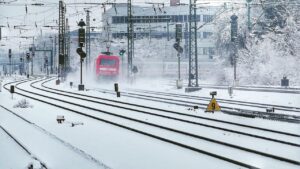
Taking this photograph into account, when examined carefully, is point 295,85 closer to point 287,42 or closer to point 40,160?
point 287,42

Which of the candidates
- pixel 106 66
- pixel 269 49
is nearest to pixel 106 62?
pixel 106 66

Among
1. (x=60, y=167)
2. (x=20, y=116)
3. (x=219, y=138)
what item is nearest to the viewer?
(x=60, y=167)

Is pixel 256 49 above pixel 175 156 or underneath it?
above

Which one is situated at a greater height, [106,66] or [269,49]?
[269,49]

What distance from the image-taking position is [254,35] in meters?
43.9

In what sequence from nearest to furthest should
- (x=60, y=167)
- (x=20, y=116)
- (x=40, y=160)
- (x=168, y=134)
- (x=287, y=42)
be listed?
(x=60, y=167), (x=40, y=160), (x=168, y=134), (x=20, y=116), (x=287, y=42)

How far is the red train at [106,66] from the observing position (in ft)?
132

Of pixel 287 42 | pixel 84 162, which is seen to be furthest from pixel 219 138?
pixel 287 42

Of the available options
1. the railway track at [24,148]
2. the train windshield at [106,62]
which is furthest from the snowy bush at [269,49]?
the railway track at [24,148]

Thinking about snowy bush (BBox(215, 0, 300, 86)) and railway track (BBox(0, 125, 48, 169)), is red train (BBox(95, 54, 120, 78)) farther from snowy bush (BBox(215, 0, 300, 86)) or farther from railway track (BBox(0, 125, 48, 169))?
railway track (BBox(0, 125, 48, 169))

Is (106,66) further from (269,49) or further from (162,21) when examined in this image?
(162,21)

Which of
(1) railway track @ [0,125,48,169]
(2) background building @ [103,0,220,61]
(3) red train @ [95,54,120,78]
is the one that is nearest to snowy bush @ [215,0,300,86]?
(3) red train @ [95,54,120,78]

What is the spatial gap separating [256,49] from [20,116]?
30240 millimetres

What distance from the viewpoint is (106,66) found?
40.4m
